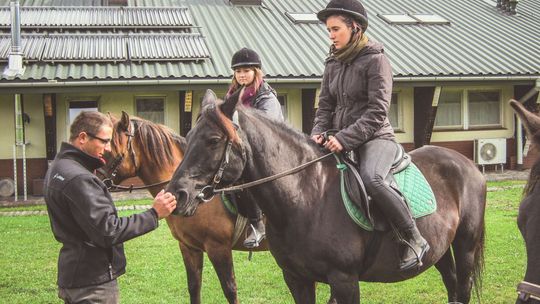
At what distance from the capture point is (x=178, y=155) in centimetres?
527

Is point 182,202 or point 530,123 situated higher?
point 530,123

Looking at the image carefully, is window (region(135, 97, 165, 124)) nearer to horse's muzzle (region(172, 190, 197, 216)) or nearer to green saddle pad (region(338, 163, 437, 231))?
green saddle pad (region(338, 163, 437, 231))

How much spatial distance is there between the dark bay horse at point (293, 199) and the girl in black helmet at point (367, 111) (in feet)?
0.57

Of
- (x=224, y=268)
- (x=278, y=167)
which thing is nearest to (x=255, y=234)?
(x=224, y=268)

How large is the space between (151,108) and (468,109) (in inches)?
389

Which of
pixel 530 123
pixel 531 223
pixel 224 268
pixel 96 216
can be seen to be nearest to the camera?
pixel 531 223

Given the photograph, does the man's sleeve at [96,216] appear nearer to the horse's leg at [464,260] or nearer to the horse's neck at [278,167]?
the horse's neck at [278,167]

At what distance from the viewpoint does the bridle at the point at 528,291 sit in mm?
2252

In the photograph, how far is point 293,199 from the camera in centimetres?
366

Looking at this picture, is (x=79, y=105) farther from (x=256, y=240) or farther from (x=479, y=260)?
(x=479, y=260)

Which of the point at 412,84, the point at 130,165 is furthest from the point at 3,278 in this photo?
the point at 412,84

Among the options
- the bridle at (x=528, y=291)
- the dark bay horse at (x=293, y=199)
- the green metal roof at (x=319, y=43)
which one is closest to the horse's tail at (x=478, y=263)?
the dark bay horse at (x=293, y=199)

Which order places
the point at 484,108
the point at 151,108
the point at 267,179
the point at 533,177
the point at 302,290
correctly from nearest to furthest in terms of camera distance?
the point at 533,177, the point at 267,179, the point at 302,290, the point at 151,108, the point at 484,108

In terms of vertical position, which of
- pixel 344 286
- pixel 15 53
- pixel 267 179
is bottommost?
pixel 344 286
